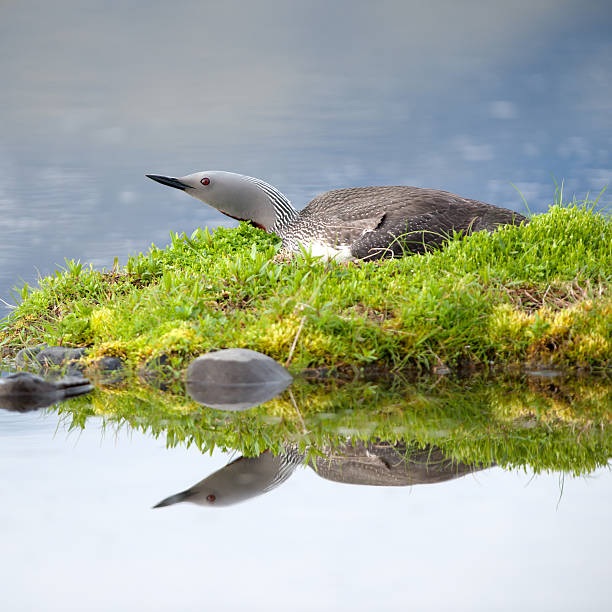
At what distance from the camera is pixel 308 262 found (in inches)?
301

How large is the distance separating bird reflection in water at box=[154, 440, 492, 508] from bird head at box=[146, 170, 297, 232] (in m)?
Answer: 6.57

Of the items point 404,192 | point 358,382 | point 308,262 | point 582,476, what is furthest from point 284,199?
point 582,476

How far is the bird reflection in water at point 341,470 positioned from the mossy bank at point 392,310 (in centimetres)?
220

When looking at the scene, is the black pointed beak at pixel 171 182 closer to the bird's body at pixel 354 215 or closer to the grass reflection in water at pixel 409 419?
the bird's body at pixel 354 215

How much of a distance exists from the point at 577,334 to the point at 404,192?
3.82 metres

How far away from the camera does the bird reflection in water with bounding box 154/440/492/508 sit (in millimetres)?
3084

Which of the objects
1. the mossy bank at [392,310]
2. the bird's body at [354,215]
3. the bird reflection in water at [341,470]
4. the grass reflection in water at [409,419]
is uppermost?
the bird's body at [354,215]

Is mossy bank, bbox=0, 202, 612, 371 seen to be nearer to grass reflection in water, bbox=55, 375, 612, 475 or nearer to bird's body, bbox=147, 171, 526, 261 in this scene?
bird's body, bbox=147, 171, 526, 261

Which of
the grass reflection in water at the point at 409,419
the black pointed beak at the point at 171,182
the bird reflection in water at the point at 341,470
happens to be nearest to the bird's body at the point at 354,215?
the black pointed beak at the point at 171,182

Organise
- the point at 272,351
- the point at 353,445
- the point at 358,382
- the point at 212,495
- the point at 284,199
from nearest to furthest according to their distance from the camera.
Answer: the point at 212,495 < the point at 353,445 < the point at 358,382 < the point at 272,351 < the point at 284,199

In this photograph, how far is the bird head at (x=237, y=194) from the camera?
9820 mm

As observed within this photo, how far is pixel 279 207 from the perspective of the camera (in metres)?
9.94

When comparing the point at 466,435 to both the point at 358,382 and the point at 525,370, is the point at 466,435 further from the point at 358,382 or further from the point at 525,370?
the point at 525,370

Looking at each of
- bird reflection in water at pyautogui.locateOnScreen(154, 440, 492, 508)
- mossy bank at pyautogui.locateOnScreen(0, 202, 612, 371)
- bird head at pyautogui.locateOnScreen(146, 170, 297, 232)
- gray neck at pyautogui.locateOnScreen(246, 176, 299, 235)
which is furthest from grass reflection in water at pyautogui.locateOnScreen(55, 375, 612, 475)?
bird head at pyautogui.locateOnScreen(146, 170, 297, 232)
